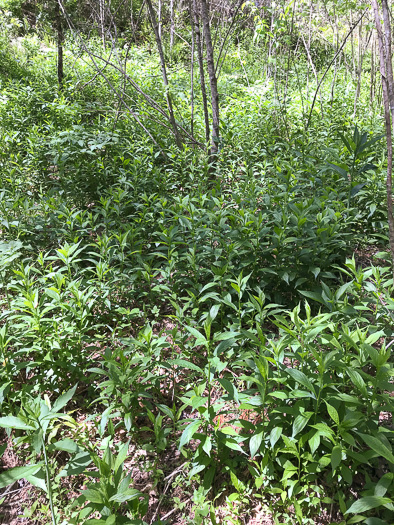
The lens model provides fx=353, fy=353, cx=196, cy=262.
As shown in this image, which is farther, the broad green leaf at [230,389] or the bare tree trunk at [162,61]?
the bare tree trunk at [162,61]

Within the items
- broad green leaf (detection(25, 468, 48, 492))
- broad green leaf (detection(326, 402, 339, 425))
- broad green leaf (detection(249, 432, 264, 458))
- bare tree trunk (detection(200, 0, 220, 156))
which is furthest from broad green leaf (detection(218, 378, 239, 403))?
bare tree trunk (detection(200, 0, 220, 156))

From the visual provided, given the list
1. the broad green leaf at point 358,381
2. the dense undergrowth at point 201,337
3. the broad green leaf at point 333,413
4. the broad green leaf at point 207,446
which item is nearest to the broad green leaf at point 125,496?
the dense undergrowth at point 201,337

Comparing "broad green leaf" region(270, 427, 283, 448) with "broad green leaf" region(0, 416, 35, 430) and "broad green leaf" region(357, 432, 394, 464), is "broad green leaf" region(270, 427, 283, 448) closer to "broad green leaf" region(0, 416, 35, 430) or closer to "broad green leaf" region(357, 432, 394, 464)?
"broad green leaf" region(357, 432, 394, 464)

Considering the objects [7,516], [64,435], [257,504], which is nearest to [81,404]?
[64,435]

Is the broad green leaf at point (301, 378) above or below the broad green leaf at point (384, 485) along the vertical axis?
above

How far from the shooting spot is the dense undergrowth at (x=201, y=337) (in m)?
1.60

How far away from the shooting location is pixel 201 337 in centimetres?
194

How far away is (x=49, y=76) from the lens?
24.7 ft

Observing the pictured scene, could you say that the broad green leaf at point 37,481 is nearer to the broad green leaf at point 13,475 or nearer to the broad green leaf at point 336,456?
the broad green leaf at point 13,475

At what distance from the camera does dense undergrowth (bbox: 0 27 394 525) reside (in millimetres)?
1602

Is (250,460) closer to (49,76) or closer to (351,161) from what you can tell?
(351,161)

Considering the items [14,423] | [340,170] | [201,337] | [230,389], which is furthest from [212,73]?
[14,423]

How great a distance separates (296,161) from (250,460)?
3.25m

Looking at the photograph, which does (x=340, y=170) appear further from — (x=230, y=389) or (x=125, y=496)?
(x=125, y=496)
